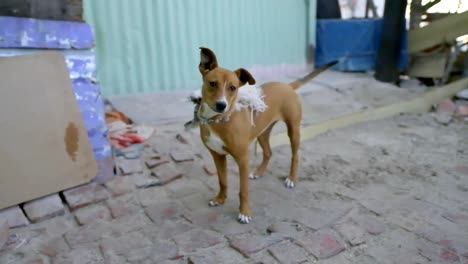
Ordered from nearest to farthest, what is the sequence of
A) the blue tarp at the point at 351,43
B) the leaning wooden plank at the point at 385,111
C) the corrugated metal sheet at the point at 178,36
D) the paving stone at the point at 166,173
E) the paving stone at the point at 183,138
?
the paving stone at the point at 166,173 < the paving stone at the point at 183,138 < the leaning wooden plank at the point at 385,111 < the corrugated metal sheet at the point at 178,36 < the blue tarp at the point at 351,43

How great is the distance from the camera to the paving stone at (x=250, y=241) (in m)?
2.46

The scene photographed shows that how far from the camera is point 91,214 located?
2.92 metres

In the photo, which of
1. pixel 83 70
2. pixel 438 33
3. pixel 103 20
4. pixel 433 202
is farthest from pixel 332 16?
pixel 83 70

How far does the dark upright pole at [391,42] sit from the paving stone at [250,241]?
461 centimetres

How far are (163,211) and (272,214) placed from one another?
0.87 meters

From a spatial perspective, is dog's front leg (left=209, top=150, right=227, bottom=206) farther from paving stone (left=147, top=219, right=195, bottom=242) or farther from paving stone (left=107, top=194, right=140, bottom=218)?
paving stone (left=107, top=194, right=140, bottom=218)

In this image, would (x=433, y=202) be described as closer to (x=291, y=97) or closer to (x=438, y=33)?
(x=291, y=97)

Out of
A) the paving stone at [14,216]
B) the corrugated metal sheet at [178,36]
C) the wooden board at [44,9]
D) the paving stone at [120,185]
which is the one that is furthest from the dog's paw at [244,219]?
the corrugated metal sheet at [178,36]

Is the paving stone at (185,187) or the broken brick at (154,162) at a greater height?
the broken brick at (154,162)

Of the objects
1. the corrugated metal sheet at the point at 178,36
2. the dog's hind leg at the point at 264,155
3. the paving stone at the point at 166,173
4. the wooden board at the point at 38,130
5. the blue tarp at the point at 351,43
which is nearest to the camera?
the wooden board at the point at 38,130

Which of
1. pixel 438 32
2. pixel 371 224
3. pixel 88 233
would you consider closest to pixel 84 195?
pixel 88 233

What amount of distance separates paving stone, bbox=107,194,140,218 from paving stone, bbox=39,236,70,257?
0.42 m

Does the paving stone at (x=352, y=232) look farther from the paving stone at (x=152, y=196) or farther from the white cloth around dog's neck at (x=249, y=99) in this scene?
the paving stone at (x=152, y=196)

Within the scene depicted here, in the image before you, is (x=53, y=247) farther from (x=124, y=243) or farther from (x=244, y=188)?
(x=244, y=188)
